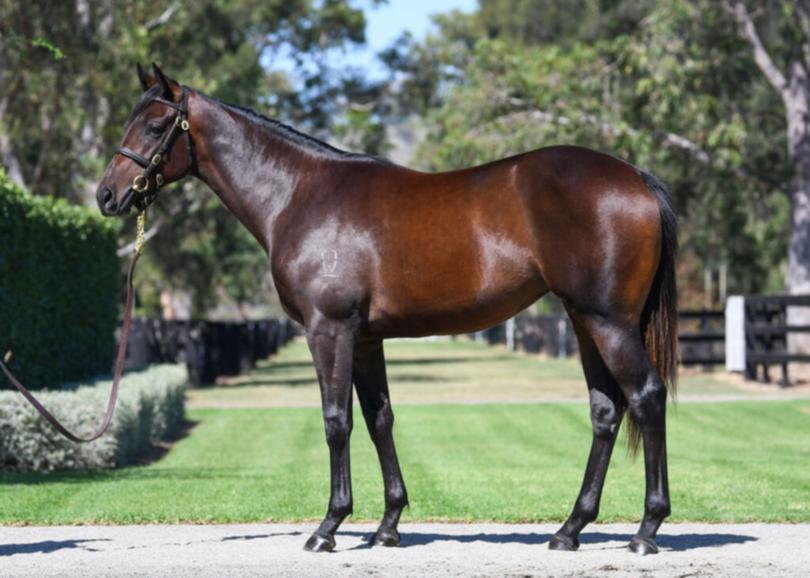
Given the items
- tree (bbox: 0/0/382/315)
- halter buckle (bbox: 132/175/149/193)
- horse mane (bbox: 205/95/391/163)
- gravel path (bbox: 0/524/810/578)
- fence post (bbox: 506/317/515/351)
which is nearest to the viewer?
gravel path (bbox: 0/524/810/578)

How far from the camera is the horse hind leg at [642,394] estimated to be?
796 cm

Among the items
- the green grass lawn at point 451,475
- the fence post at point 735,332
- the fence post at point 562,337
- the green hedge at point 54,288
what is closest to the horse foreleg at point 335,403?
the green grass lawn at point 451,475

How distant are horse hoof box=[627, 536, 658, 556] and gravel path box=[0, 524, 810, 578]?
6cm

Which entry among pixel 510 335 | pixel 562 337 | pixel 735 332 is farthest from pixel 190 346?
pixel 510 335

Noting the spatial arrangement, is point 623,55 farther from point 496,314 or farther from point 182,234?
point 496,314

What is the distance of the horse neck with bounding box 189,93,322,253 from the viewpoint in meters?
8.77

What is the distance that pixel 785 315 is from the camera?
2877 cm

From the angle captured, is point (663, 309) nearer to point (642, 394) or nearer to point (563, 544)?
point (642, 394)

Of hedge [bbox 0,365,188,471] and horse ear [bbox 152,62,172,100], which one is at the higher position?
horse ear [bbox 152,62,172,100]

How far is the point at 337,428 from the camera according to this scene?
834 cm

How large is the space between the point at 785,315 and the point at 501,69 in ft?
33.1

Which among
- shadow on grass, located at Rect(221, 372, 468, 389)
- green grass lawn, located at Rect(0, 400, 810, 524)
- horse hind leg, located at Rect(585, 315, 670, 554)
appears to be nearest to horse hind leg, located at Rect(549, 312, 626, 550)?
horse hind leg, located at Rect(585, 315, 670, 554)

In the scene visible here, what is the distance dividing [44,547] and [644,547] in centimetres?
359

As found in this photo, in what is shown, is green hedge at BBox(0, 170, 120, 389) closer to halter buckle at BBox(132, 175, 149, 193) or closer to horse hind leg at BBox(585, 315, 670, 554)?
halter buckle at BBox(132, 175, 149, 193)
